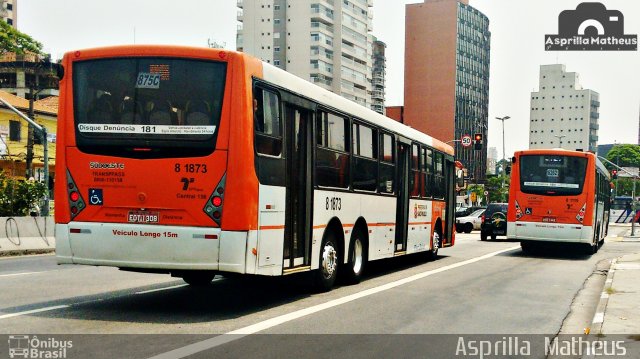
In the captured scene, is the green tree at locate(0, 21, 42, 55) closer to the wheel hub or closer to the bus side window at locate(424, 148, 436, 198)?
the bus side window at locate(424, 148, 436, 198)

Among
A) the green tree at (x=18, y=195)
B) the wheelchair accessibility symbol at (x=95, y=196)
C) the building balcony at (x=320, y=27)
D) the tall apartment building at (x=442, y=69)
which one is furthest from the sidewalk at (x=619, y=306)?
the tall apartment building at (x=442, y=69)

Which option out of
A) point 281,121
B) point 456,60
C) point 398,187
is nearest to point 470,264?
point 398,187

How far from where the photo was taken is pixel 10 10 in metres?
139

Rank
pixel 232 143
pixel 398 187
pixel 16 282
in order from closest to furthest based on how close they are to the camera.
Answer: pixel 232 143 < pixel 16 282 < pixel 398 187

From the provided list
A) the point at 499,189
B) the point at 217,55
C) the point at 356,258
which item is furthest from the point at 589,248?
the point at 499,189

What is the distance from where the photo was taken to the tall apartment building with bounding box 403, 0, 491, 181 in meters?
149

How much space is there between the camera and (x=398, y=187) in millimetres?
16422

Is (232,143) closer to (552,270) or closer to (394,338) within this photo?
(394,338)

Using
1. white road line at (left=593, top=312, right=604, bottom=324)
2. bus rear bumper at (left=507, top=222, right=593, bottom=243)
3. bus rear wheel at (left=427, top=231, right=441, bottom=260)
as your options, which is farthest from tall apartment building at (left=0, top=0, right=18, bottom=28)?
white road line at (left=593, top=312, right=604, bottom=324)

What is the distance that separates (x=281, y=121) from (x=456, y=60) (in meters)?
143

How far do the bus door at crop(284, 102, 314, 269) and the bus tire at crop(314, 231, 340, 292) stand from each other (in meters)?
0.64

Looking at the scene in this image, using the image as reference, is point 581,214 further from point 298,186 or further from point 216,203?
point 216,203

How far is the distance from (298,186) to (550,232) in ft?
48.3

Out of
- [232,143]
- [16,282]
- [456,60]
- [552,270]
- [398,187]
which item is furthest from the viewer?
[456,60]
